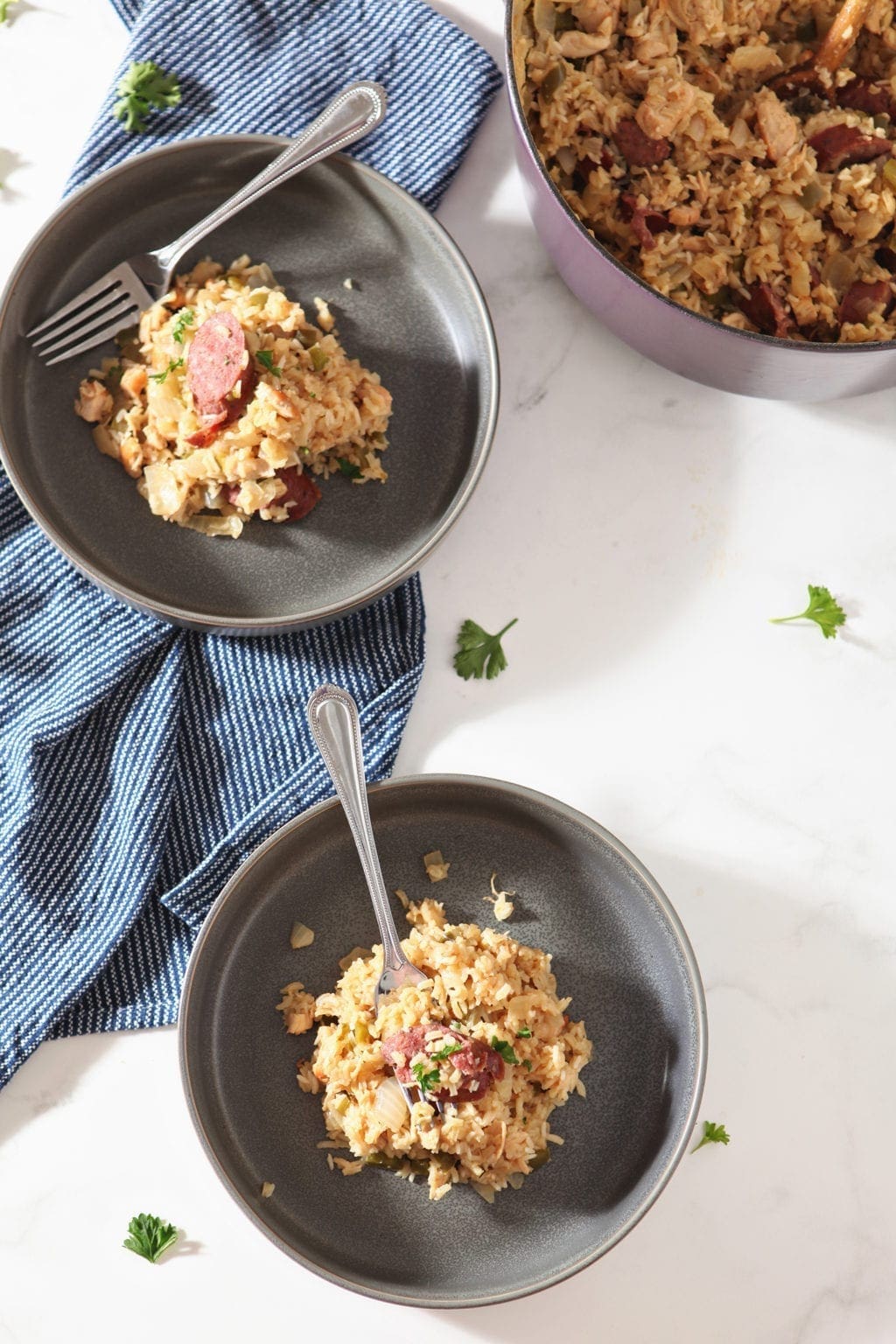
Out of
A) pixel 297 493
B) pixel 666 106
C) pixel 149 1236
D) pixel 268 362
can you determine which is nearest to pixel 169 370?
pixel 268 362

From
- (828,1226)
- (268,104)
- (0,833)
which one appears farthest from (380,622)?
(828,1226)

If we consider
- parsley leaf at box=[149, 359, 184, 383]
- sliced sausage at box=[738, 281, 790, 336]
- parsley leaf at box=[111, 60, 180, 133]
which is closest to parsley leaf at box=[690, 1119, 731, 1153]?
sliced sausage at box=[738, 281, 790, 336]

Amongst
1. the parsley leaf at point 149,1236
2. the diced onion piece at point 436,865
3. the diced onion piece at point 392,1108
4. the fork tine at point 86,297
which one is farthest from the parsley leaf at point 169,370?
the parsley leaf at point 149,1236

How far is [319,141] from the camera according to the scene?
7.62 ft

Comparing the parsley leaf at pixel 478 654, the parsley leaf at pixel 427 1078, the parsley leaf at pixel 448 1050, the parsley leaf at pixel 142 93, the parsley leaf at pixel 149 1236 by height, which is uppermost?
the parsley leaf at pixel 142 93

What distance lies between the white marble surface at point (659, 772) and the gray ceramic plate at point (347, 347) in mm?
152

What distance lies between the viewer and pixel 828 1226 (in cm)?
246

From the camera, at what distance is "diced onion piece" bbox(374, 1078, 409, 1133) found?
7.12 ft

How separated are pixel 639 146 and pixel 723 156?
0.16m

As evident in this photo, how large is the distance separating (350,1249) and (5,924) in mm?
884

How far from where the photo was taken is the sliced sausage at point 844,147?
2.25 meters

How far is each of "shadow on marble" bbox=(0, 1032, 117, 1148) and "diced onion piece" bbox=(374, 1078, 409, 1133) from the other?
58 centimetres

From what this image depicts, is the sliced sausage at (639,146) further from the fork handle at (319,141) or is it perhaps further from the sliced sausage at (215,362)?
the sliced sausage at (215,362)

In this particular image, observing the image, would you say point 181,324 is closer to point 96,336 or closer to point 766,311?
point 96,336
